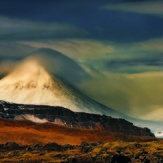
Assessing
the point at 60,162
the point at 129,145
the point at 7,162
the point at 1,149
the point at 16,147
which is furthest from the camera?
the point at 16,147

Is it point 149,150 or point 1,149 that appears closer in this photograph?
point 149,150

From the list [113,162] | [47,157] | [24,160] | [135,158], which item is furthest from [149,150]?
[24,160]

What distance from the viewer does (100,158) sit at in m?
98.3

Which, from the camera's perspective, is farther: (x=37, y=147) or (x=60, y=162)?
(x=37, y=147)

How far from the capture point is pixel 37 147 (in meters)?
151

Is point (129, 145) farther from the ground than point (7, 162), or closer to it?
farther from the ground

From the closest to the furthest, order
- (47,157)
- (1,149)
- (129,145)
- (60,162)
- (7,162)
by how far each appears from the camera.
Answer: (60,162), (7,162), (47,157), (129,145), (1,149)

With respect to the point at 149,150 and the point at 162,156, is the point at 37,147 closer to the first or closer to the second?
the point at 149,150

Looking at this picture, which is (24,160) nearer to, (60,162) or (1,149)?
(60,162)

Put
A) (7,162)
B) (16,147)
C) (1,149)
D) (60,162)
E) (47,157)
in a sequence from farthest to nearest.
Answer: (16,147)
(1,149)
(47,157)
(7,162)
(60,162)

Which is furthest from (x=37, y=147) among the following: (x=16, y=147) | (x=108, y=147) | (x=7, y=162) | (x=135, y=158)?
(x=135, y=158)

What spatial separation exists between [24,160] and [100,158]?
22913 millimetres

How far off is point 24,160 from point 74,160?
16.4 m

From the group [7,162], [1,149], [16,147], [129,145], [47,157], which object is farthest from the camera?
[16,147]
